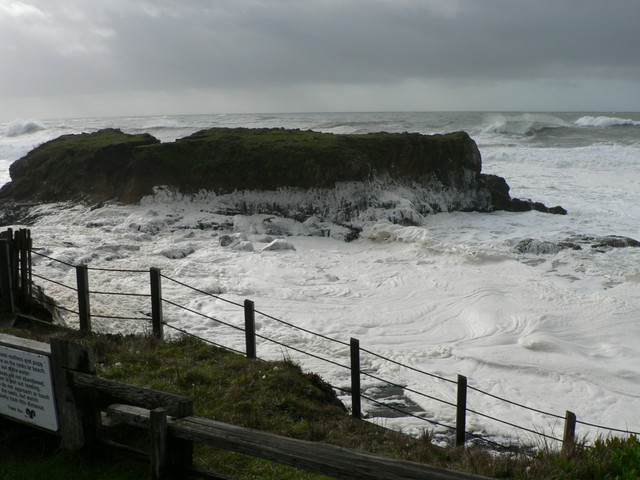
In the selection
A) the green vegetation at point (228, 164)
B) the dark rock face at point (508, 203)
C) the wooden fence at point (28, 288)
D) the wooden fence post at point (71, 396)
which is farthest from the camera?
the dark rock face at point (508, 203)

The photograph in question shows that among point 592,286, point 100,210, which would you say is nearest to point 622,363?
point 592,286

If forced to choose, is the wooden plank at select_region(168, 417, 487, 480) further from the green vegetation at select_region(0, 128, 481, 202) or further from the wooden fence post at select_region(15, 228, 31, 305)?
the green vegetation at select_region(0, 128, 481, 202)

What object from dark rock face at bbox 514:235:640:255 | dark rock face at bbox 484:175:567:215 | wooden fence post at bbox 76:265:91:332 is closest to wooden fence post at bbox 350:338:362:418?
wooden fence post at bbox 76:265:91:332

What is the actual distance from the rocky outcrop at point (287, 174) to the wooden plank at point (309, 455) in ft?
→ 56.7

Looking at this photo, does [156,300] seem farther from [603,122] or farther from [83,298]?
A: [603,122]

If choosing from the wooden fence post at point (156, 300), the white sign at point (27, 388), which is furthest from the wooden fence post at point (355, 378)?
the white sign at point (27, 388)

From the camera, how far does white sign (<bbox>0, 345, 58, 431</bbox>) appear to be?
16.1 ft

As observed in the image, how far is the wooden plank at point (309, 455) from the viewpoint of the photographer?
372cm

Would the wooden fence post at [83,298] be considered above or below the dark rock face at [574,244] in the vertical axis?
above

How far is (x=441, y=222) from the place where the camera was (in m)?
22.9

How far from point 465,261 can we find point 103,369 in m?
11.8

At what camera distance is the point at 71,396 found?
15.9 feet

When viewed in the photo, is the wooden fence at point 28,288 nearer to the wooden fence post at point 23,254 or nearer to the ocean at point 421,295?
the wooden fence post at point 23,254

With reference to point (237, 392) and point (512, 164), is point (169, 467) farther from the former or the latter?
point (512, 164)
